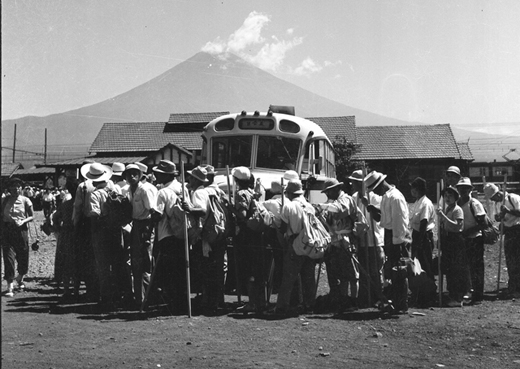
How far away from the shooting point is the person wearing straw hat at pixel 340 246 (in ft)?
26.9

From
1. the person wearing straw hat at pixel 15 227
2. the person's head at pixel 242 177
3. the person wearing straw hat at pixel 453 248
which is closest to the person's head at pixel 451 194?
the person wearing straw hat at pixel 453 248

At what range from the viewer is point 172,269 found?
794cm

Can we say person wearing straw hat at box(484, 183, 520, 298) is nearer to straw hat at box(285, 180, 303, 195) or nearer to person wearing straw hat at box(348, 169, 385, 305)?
person wearing straw hat at box(348, 169, 385, 305)

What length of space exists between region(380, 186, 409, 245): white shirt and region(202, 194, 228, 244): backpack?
223 cm

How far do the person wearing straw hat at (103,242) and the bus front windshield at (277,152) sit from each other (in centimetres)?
402

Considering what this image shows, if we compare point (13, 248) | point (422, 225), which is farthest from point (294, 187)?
point (13, 248)

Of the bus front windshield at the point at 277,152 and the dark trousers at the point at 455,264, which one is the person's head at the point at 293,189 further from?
the bus front windshield at the point at 277,152

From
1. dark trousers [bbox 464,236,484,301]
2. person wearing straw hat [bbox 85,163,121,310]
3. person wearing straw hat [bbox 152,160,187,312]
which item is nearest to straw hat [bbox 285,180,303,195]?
person wearing straw hat [bbox 152,160,187,312]

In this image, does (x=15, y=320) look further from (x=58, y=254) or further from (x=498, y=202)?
(x=498, y=202)

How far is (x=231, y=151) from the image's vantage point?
12.0 metres

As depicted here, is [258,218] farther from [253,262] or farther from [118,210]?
[118,210]

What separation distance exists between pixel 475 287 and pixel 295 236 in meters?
3.09

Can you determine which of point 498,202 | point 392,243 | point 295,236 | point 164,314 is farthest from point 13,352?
point 498,202

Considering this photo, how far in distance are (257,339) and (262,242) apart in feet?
6.73
